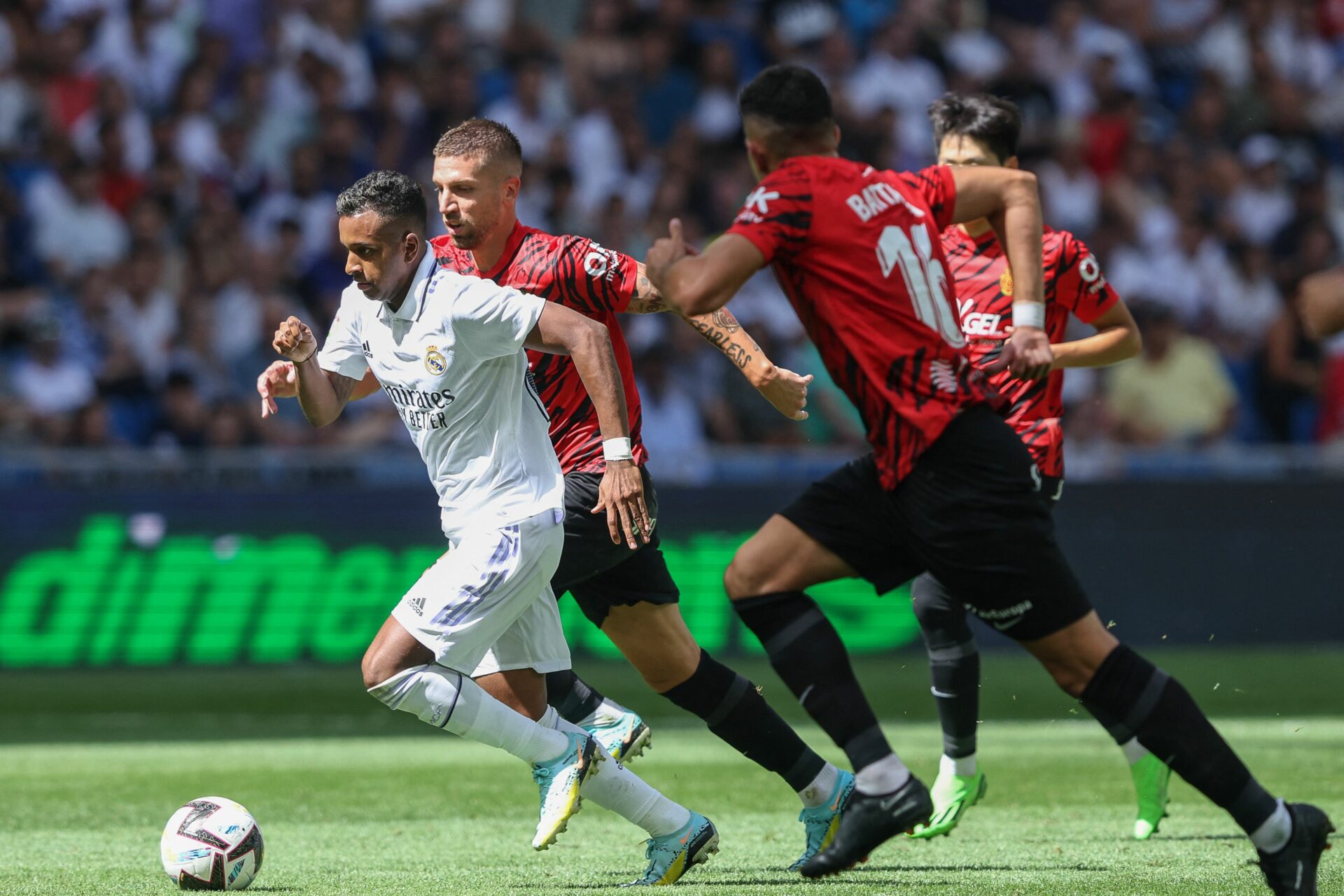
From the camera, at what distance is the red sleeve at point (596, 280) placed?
625cm

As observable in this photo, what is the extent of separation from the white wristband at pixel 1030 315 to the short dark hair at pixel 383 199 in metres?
1.94

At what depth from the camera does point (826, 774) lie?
6184 mm

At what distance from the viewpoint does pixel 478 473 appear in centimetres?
575

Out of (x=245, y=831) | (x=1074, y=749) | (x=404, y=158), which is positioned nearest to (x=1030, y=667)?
(x=1074, y=749)

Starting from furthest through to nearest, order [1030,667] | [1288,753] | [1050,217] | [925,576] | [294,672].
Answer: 1. [1050,217]
2. [1030,667]
3. [294,672]
4. [1288,753]
5. [925,576]

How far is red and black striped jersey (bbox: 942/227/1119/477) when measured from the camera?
672 cm

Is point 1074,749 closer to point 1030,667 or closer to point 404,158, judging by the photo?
point 1030,667

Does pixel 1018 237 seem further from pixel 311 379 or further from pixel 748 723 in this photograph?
pixel 311 379

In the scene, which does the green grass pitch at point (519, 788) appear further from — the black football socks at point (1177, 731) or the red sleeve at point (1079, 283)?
the red sleeve at point (1079, 283)

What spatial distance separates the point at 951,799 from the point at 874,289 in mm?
2754

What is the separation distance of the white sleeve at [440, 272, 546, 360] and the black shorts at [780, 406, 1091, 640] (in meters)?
1.26

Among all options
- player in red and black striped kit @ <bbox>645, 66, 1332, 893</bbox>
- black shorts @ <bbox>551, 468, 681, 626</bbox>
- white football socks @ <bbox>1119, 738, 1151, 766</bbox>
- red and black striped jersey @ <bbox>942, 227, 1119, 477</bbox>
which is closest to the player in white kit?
black shorts @ <bbox>551, 468, 681, 626</bbox>

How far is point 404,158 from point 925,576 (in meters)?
10.0

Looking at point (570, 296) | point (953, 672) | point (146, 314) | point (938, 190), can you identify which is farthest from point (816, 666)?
point (146, 314)
